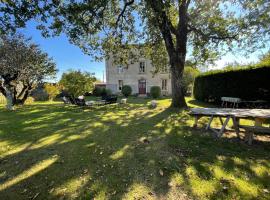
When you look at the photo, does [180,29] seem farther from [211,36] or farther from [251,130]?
[251,130]

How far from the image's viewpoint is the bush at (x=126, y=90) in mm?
28172

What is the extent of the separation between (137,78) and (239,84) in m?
19.0

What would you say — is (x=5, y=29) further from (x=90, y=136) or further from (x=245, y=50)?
(x=245, y=50)

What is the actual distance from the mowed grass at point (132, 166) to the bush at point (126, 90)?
21891 mm

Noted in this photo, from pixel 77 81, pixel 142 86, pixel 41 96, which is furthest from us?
pixel 142 86

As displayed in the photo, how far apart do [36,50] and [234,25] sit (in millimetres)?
14873

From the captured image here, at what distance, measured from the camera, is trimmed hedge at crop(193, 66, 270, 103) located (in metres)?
11.2

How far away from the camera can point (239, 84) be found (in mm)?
12695

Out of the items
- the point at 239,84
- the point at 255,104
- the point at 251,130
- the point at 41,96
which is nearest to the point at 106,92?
the point at 41,96

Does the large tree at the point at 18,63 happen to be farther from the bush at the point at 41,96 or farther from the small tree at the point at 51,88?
the bush at the point at 41,96

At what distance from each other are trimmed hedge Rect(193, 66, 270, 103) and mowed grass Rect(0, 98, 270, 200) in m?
6.93

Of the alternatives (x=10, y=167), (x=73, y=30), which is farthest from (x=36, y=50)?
(x=10, y=167)

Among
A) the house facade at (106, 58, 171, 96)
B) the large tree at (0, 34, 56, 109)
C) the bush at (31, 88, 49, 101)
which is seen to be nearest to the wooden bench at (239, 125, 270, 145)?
the large tree at (0, 34, 56, 109)

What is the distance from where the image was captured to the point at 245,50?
12914 mm
